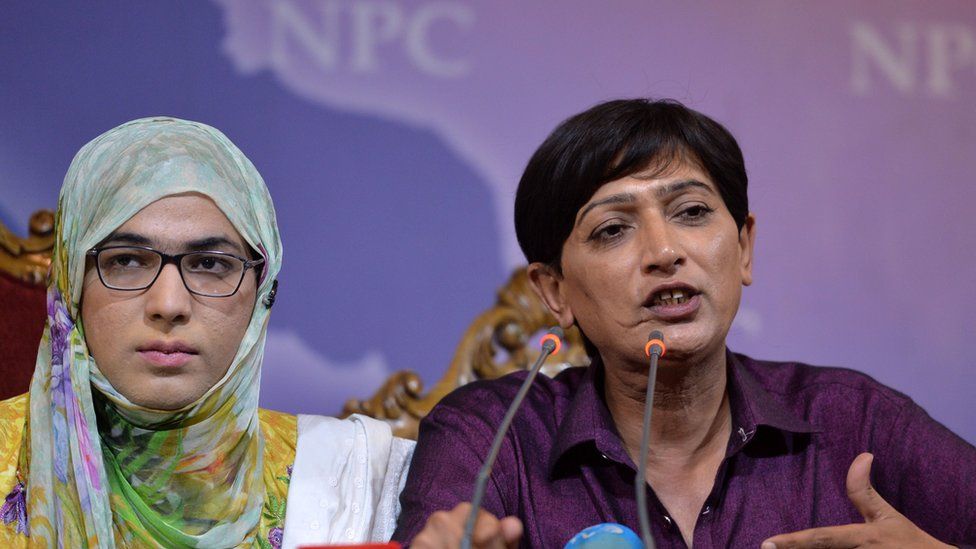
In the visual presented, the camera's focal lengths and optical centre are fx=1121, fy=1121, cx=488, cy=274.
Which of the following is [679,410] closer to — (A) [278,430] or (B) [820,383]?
(B) [820,383]

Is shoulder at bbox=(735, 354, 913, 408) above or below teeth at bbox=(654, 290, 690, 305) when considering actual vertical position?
below

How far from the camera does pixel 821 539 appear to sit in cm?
144

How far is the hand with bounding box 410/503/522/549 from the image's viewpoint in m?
1.29

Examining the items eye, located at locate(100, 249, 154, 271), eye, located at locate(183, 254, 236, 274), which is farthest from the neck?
eye, located at locate(100, 249, 154, 271)

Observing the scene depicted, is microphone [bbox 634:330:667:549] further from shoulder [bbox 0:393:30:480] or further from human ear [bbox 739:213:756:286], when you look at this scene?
shoulder [bbox 0:393:30:480]

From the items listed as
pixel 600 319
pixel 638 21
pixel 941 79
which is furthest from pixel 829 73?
pixel 600 319

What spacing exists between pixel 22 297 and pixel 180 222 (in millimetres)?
756

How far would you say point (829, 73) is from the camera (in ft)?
9.64

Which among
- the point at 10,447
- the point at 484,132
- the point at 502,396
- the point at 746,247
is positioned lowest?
the point at 10,447

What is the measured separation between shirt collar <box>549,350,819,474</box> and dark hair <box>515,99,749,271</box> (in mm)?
249

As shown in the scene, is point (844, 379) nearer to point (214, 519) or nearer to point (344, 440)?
point (344, 440)

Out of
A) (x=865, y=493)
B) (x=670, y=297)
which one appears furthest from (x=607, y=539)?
(x=670, y=297)

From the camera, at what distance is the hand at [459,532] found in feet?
4.25

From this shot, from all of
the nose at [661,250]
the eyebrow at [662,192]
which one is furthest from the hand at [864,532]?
the eyebrow at [662,192]
